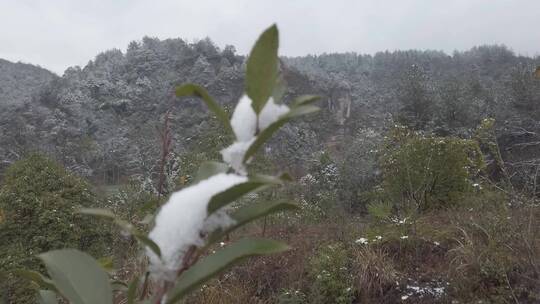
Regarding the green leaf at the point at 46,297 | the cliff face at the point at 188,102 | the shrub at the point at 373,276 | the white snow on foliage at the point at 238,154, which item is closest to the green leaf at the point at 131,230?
the white snow on foliage at the point at 238,154

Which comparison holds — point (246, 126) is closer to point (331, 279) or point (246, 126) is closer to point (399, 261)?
point (331, 279)

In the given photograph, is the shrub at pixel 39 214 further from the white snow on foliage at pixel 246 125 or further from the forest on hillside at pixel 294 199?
the white snow on foliage at pixel 246 125

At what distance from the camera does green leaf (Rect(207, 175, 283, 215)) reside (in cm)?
40

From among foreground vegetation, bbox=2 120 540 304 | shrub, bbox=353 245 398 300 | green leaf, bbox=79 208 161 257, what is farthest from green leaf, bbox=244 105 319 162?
shrub, bbox=353 245 398 300

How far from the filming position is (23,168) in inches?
211

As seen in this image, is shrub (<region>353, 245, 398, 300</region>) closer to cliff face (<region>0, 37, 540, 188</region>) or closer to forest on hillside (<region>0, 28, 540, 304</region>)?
forest on hillside (<region>0, 28, 540, 304</region>)

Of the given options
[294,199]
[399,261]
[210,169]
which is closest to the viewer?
[210,169]

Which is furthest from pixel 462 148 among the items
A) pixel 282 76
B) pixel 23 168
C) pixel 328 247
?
pixel 282 76

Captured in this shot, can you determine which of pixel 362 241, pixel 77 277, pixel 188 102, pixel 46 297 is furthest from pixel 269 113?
pixel 188 102

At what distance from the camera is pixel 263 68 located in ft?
1.37

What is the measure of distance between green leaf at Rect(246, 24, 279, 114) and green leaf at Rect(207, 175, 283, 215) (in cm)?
7

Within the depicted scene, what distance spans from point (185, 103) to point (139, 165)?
908 centimetres

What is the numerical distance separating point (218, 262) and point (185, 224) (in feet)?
0.16

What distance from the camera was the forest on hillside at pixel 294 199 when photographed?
1.49 ft
